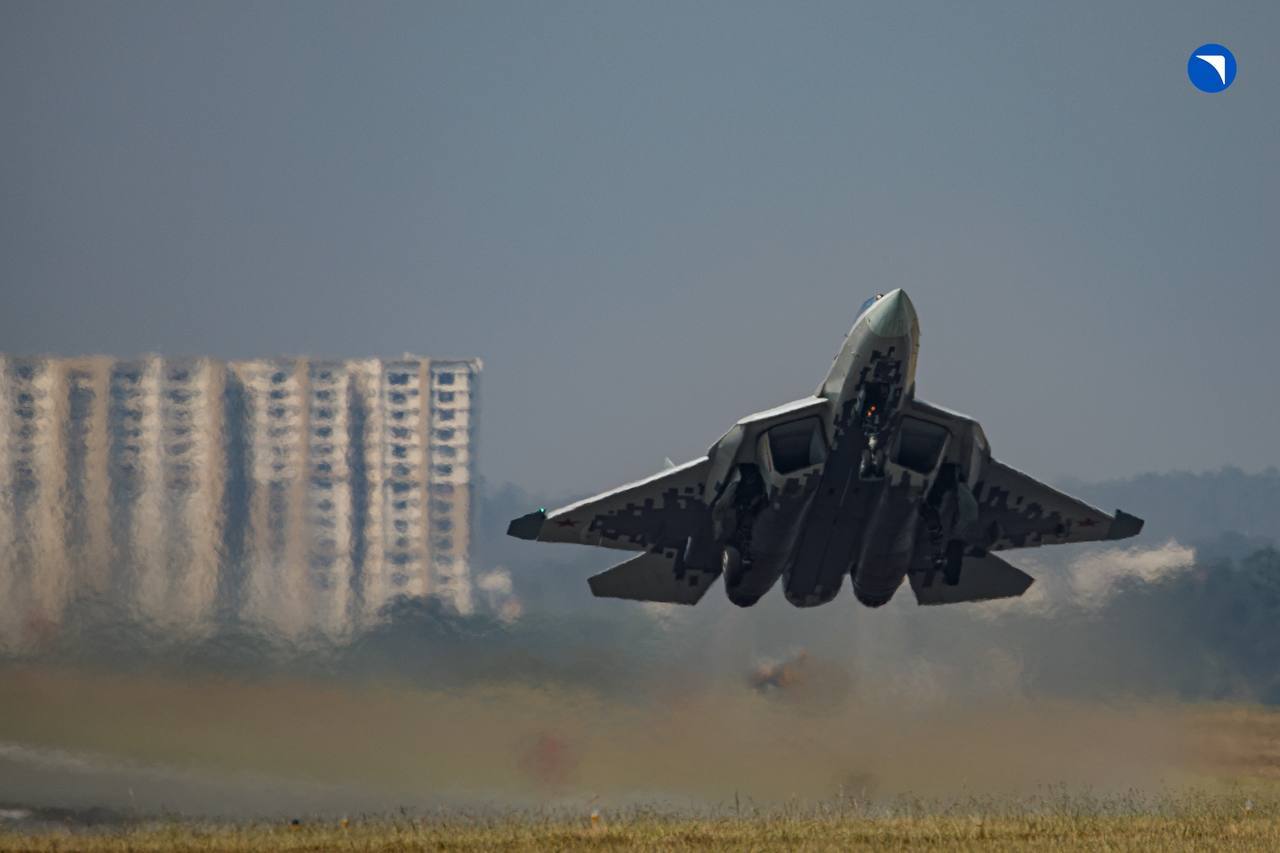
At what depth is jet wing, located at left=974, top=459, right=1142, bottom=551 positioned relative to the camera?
41.2 meters

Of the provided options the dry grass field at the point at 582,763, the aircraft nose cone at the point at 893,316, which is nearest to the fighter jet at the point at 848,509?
the aircraft nose cone at the point at 893,316

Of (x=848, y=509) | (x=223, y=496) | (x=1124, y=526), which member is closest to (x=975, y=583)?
(x=1124, y=526)

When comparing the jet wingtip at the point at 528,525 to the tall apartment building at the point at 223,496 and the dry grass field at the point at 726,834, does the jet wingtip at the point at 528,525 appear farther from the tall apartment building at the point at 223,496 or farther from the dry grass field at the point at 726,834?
the dry grass field at the point at 726,834

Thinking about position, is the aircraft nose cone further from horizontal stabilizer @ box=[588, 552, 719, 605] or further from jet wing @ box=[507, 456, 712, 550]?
horizontal stabilizer @ box=[588, 552, 719, 605]

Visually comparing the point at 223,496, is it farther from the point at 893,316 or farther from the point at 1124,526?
the point at 1124,526

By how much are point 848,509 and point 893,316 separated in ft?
15.9

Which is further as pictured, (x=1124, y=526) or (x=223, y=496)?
(x=1124, y=526)

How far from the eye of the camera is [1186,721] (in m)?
42.8

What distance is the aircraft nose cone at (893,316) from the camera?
35656 mm

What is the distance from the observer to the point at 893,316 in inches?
1403

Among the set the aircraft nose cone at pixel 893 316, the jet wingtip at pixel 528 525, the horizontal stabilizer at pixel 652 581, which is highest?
the aircraft nose cone at pixel 893 316

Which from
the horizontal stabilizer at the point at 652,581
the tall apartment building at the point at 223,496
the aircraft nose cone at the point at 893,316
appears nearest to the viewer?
the aircraft nose cone at the point at 893,316

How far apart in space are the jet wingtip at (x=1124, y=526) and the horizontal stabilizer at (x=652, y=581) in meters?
9.05

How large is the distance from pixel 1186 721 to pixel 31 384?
27013mm
